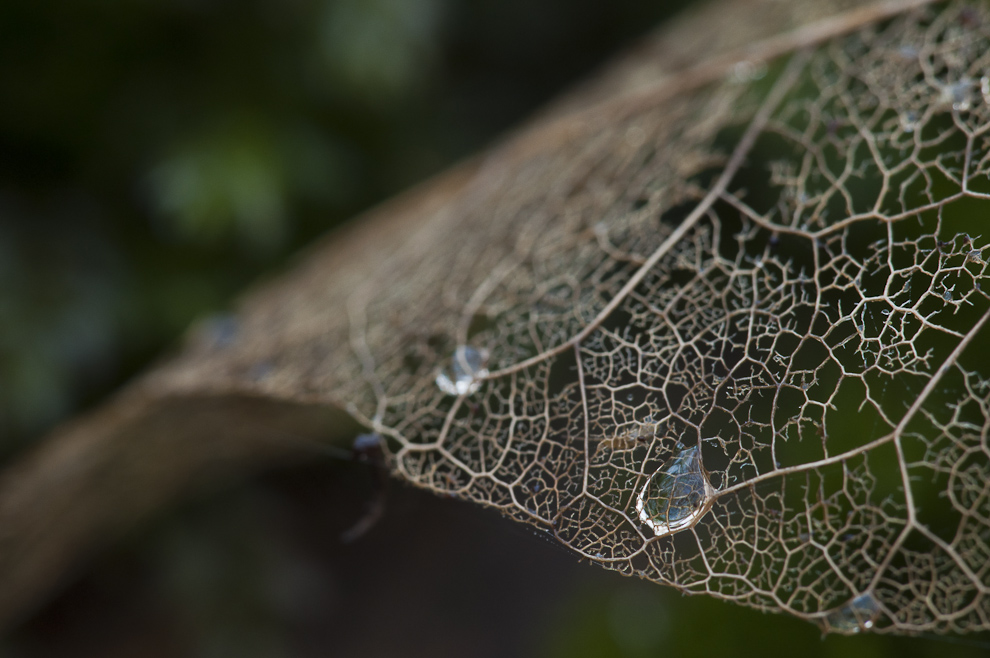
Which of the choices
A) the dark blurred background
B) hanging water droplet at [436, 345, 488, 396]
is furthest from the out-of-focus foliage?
hanging water droplet at [436, 345, 488, 396]

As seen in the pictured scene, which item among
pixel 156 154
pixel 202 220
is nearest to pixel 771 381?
pixel 202 220

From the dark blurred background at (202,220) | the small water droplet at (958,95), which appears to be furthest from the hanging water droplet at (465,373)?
the dark blurred background at (202,220)

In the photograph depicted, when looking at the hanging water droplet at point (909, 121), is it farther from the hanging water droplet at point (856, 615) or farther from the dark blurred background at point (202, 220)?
the dark blurred background at point (202, 220)

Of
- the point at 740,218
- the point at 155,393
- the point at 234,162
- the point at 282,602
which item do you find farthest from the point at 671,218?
the point at 282,602

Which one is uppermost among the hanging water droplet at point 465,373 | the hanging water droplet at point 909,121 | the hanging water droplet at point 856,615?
the hanging water droplet at point 465,373

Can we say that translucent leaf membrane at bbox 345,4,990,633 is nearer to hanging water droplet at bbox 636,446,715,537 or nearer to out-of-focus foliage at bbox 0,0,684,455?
hanging water droplet at bbox 636,446,715,537

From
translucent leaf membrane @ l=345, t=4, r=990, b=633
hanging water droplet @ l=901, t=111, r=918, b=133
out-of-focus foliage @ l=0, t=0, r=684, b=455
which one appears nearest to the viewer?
translucent leaf membrane @ l=345, t=4, r=990, b=633

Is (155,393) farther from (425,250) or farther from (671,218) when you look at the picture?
(671,218)
